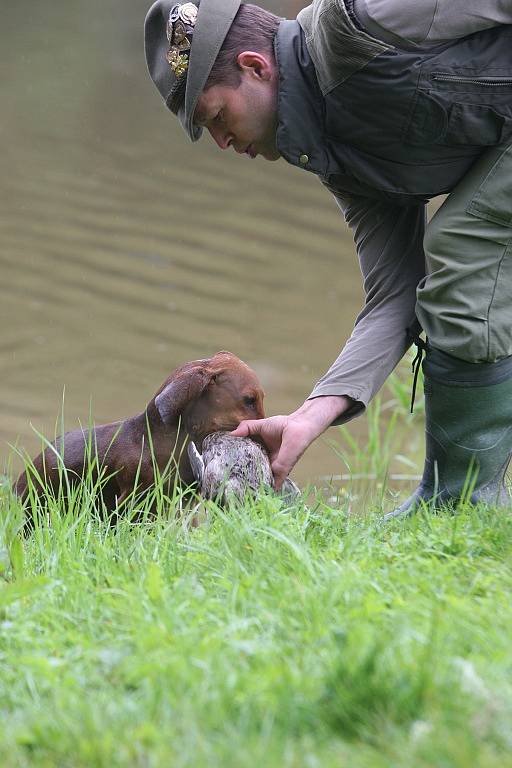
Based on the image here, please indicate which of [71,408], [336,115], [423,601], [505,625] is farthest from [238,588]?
[71,408]

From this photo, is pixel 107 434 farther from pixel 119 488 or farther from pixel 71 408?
pixel 71 408

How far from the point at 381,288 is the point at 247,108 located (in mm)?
786

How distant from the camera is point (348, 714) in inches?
78.7

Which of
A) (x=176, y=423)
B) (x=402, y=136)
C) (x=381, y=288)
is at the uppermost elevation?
(x=402, y=136)

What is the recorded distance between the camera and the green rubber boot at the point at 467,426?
12.1 ft

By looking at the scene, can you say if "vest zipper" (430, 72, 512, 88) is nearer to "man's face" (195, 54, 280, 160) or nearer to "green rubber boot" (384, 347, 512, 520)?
"man's face" (195, 54, 280, 160)

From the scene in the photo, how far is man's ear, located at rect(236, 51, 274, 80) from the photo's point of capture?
3.59 metres

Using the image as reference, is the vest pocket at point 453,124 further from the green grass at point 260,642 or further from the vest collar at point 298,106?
the green grass at point 260,642

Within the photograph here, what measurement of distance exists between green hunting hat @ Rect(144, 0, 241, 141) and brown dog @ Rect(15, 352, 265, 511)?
914 millimetres

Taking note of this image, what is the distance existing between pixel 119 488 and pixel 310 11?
185 cm

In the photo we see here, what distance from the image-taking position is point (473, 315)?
3.57 meters

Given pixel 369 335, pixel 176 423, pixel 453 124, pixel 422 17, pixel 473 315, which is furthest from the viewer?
pixel 176 423

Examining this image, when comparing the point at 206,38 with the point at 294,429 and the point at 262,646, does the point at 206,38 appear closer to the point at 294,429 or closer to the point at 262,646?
the point at 294,429

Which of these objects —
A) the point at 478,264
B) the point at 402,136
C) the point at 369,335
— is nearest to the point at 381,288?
the point at 369,335
